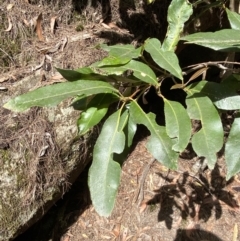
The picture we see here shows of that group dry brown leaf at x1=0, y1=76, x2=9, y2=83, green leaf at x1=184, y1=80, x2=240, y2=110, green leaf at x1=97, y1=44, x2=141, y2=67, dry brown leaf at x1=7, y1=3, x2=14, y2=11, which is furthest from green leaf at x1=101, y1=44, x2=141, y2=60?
dry brown leaf at x1=7, y1=3, x2=14, y2=11

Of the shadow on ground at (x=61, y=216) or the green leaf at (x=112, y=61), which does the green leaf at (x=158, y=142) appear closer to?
the green leaf at (x=112, y=61)

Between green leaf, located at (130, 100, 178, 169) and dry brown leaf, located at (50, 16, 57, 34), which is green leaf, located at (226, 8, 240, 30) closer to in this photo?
green leaf, located at (130, 100, 178, 169)

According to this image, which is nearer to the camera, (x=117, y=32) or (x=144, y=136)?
(x=117, y=32)

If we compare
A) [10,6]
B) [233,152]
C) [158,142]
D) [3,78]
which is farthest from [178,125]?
[10,6]

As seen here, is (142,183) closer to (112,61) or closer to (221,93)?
(221,93)

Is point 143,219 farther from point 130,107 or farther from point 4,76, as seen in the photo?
point 130,107

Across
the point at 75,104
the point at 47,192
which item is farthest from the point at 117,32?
the point at 75,104

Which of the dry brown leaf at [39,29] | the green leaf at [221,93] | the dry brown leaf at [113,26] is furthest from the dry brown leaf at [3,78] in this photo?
the green leaf at [221,93]
